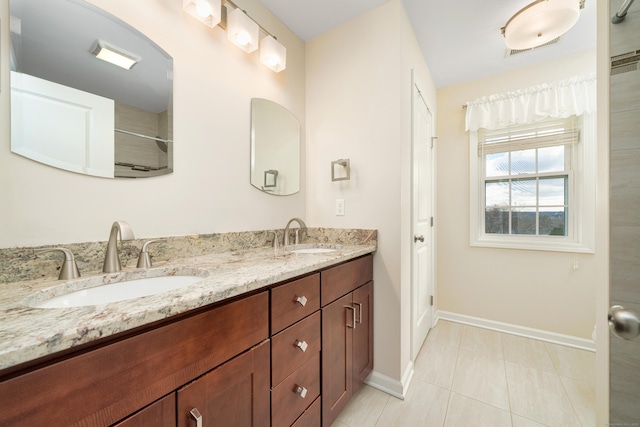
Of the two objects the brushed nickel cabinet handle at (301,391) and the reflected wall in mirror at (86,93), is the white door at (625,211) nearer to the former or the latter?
the brushed nickel cabinet handle at (301,391)

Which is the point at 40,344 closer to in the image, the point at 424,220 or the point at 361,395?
the point at 361,395

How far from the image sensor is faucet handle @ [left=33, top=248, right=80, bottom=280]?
2.58 ft

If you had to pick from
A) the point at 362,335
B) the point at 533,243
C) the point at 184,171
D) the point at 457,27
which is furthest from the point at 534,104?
the point at 184,171

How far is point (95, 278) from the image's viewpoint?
81cm

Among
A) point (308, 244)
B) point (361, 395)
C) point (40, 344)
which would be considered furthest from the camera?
point (308, 244)

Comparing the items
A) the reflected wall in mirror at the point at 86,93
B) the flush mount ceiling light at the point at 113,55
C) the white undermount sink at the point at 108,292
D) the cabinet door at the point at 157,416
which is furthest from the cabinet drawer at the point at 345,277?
the flush mount ceiling light at the point at 113,55

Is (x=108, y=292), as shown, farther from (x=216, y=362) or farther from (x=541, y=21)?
(x=541, y=21)

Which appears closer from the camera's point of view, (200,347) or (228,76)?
(200,347)

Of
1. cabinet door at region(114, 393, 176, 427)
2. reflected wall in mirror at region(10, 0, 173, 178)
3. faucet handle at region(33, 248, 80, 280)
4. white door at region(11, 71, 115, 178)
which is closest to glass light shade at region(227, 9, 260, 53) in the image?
reflected wall in mirror at region(10, 0, 173, 178)

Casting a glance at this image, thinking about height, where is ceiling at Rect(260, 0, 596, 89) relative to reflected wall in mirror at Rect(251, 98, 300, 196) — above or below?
above

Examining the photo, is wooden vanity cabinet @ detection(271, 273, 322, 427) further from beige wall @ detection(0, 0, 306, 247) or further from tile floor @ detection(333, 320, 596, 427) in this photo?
beige wall @ detection(0, 0, 306, 247)

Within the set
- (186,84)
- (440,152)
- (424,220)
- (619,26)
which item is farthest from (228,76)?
(440,152)

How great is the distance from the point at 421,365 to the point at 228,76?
7.79ft

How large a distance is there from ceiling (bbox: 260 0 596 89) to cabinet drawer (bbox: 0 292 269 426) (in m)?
1.93
